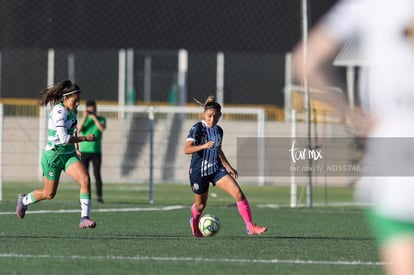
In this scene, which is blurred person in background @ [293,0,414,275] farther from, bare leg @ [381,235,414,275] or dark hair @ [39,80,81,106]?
dark hair @ [39,80,81,106]

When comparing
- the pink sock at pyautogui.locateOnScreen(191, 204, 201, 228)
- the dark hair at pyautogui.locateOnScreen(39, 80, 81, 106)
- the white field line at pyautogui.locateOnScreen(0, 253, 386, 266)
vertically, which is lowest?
the white field line at pyautogui.locateOnScreen(0, 253, 386, 266)

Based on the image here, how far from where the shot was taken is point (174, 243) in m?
12.5

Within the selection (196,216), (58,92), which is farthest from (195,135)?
(58,92)

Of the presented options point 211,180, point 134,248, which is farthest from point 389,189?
point 211,180

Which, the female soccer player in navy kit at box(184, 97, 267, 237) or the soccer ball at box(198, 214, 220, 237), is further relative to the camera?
the female soccer player in navy kit at box(184, 97, 267, 237)

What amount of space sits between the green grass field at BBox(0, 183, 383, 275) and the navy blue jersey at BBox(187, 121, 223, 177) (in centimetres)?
84

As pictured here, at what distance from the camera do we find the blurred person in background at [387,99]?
17.4 ft

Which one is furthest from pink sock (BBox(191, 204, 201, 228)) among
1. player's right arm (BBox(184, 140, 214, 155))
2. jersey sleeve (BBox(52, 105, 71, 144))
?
jersey sleeve (BBox(52, 105, 71, 144))

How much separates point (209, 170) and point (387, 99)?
875 centimetres

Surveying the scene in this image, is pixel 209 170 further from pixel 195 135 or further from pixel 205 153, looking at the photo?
pixel 195 135

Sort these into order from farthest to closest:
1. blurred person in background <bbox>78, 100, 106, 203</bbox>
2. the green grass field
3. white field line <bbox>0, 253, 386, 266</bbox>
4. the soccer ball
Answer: blurred person in background <bbox>78, 100, 106, 203</bbox>
the soccer ball
white field line <bbox>0, 253, 386, 266</bbox>
the green grass field

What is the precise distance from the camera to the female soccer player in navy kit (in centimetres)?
1393

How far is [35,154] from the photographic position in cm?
2759

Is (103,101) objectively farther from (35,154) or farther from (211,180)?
(211,180)
